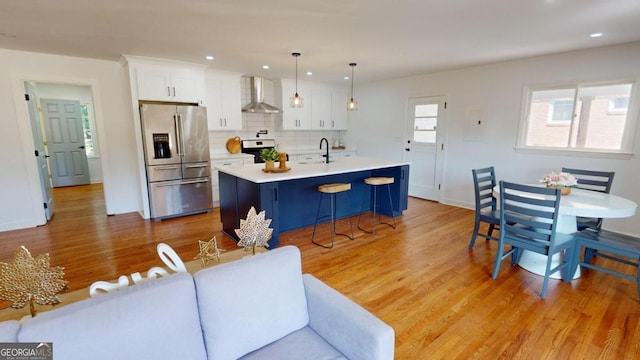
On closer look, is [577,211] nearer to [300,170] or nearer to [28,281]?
[300,170]

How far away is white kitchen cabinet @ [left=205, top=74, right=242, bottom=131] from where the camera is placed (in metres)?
5.35

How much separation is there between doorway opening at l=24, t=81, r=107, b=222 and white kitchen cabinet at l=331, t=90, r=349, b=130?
17.2ft

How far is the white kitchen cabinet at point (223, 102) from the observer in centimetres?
535

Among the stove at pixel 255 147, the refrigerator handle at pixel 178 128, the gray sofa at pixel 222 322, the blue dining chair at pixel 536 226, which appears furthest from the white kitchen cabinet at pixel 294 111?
the gray sofa at pixel 222 322

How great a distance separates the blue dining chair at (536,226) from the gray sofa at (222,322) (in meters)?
1.98

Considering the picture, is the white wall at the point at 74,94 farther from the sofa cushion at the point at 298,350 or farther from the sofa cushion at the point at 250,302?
the sofa cushion at the point at 298,350

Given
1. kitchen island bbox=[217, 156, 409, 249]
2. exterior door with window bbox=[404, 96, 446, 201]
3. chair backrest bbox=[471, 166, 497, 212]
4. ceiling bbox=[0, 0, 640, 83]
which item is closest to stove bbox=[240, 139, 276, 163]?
ceiling bbox=[0, 0, 640, 83]

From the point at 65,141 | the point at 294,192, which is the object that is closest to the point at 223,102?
the point at 294,192

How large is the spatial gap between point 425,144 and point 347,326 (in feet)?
16.6

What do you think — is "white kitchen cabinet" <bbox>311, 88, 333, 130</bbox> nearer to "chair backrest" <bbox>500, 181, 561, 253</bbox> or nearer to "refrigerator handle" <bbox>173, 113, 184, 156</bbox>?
"refrigerator handle" <bbox>173, 113, 184, 156</bbox>

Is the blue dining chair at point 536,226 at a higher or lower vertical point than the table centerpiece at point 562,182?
lower

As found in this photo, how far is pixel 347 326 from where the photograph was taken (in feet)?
4.56

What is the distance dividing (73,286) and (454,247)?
152 inches

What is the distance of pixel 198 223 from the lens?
4508 mm
